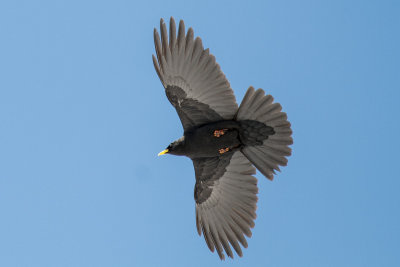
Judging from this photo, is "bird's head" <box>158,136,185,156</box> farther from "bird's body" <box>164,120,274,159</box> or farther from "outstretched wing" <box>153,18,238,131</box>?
"outstretched wing" <box>153,18,238,131</box>

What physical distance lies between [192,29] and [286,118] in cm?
225

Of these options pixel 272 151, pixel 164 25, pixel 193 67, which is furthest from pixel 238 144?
pixel 164 25

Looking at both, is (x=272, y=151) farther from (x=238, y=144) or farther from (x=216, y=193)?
(x=216, y=193)

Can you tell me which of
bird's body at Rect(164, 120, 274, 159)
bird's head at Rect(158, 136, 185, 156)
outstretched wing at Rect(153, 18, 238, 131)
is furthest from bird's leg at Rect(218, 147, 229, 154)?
bird's head at Rect(158, 136, 185, 156)

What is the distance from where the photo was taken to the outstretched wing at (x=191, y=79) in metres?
10.1

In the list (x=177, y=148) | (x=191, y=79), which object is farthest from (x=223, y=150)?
(x=191, y=79)

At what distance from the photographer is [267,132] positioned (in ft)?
34.7

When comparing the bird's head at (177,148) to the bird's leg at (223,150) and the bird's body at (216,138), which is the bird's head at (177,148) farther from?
the bird's leg at (223,150)

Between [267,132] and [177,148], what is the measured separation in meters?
1.68

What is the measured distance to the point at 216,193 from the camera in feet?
38.7

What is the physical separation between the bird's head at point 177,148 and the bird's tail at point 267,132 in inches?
44.6

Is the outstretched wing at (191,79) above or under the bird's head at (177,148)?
above

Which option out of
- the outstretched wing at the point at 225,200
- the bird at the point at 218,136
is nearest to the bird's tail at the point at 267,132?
the bird at the point at 218,136

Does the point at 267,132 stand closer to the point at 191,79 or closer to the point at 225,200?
the point at 191,79
